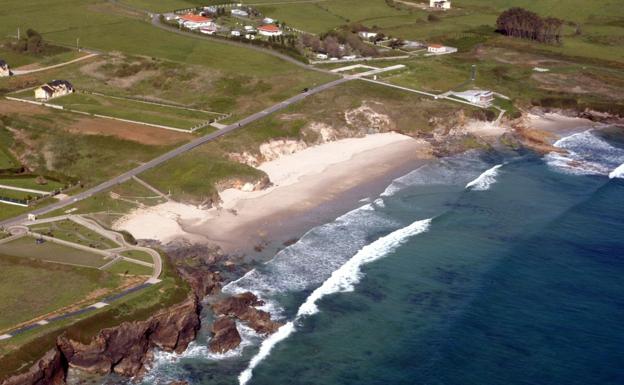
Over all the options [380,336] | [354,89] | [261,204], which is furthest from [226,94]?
[380,336]

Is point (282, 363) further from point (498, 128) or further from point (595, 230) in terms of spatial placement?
point (498, 128)

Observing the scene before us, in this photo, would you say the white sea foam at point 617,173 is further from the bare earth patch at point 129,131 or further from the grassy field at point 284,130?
the bare earth patch at point 129,131

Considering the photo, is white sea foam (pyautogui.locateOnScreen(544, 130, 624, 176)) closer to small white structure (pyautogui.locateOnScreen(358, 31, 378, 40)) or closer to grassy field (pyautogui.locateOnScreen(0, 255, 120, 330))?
small white structure (pyautogui.locateOnScreen(358, 31, 378, 40))

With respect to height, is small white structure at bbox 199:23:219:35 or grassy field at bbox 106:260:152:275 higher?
small white structure at bbox 199:23:219:35

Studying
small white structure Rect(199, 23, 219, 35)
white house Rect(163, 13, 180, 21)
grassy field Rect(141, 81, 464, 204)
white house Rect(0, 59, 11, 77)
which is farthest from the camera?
white house Rect(163, 13, 180, 21)

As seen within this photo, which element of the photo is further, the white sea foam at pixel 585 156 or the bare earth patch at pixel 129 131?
the white sea foam at pixel 585 156

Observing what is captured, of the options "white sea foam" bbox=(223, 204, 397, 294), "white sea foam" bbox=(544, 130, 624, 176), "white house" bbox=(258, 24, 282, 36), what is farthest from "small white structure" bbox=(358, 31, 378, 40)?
"white sea foam" bbox=(223, 204, 397, 294)

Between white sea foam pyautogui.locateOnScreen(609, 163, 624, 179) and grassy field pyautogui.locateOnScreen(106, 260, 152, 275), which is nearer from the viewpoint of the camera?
grassy field pyautogui.locateOnScreen(106, 260, 152, 275)

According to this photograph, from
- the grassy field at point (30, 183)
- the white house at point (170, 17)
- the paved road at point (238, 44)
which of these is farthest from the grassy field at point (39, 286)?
the white house at point (170, 17)
